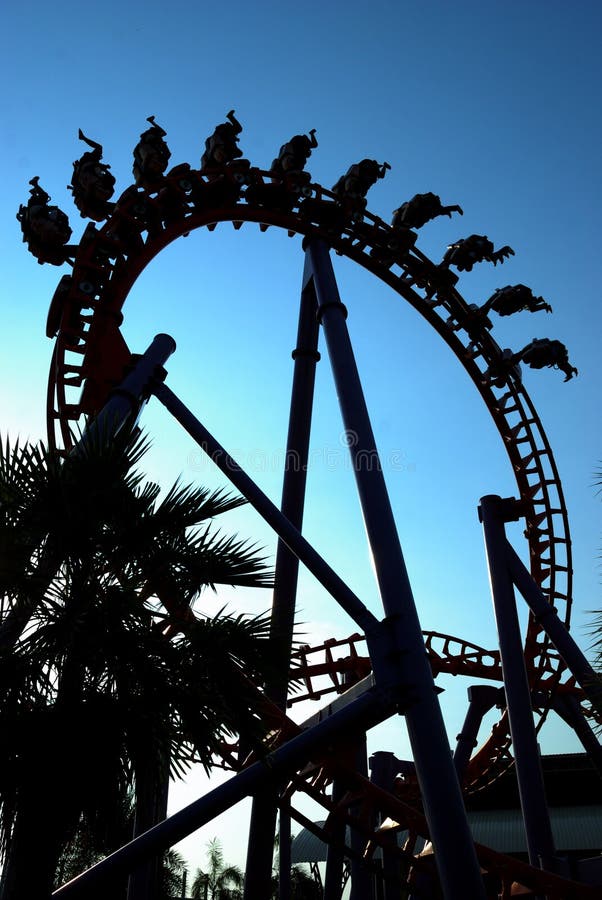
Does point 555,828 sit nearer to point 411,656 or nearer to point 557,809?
point 557,809

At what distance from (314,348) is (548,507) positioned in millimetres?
5880

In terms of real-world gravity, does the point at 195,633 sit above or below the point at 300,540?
below

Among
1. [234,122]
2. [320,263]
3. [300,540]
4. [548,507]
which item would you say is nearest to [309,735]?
[300,540]

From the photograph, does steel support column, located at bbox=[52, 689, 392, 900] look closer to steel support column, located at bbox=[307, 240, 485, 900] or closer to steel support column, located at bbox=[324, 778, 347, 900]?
steel support column, located at bbox=[307, 240, 485, 900]

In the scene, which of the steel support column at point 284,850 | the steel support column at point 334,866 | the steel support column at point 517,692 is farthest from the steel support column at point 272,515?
the steel support column at point 284,850

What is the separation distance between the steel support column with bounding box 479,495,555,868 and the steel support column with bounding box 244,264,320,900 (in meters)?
2.47

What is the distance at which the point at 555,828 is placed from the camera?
864 inches

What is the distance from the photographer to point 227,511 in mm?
4695

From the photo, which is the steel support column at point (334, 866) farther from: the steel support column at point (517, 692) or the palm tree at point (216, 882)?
the palm tree at point (216, 882)

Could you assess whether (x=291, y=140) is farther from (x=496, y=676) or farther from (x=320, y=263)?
(x=496, y=676)

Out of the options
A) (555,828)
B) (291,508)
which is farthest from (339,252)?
(555,828)

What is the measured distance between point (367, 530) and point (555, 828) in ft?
64.7

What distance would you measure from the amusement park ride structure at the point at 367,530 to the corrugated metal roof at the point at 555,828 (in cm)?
986

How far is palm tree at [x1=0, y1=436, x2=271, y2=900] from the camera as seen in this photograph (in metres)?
3.48
